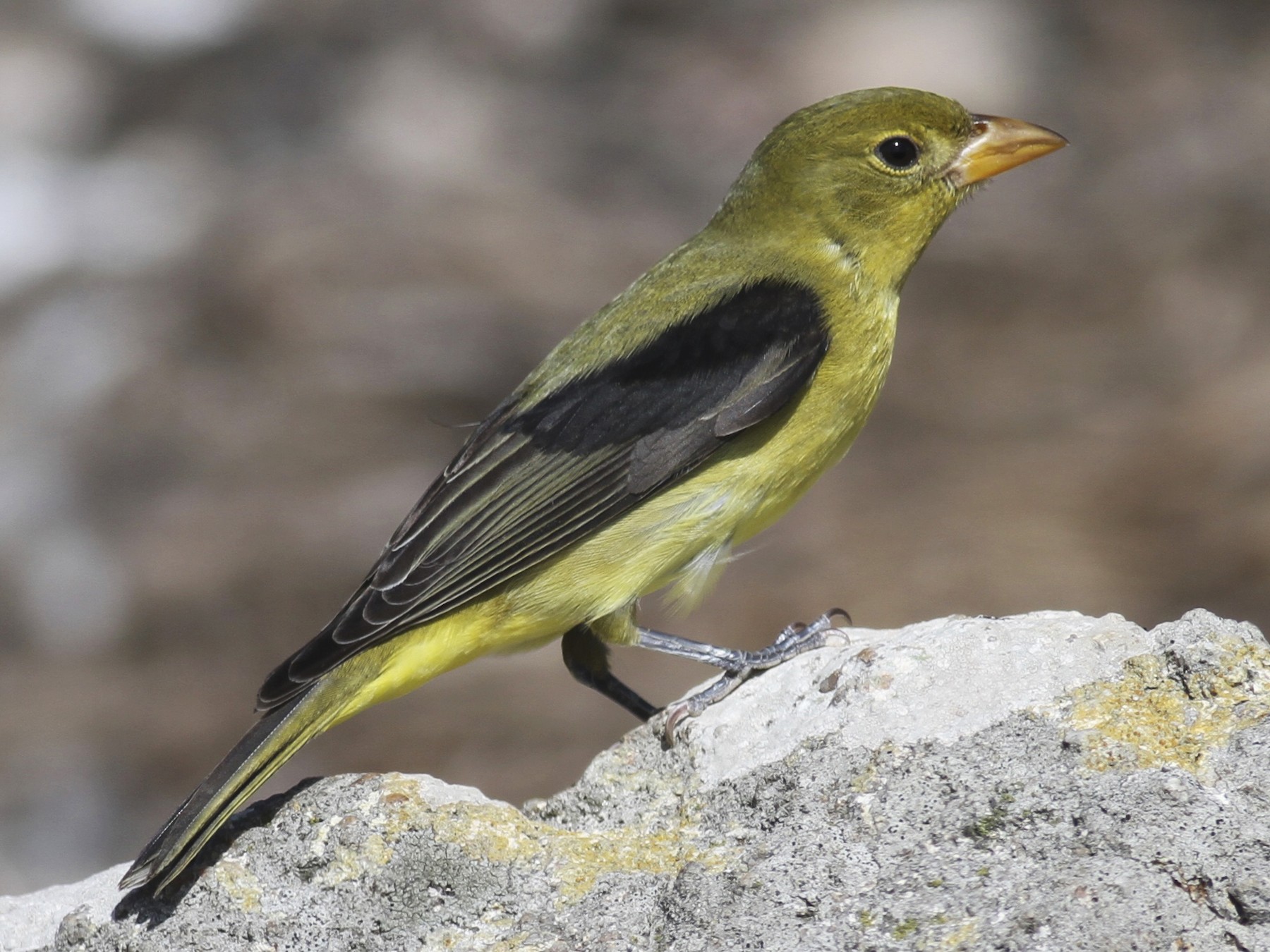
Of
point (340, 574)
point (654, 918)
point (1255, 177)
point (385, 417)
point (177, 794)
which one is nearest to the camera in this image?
point (654, 918)

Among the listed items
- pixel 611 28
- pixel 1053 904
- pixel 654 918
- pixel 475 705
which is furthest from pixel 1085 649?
pixel 611 28

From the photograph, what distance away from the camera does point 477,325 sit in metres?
8.45

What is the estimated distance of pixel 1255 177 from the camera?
978 cm

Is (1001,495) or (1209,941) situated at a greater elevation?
(1001,495)

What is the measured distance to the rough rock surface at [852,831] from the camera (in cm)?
262

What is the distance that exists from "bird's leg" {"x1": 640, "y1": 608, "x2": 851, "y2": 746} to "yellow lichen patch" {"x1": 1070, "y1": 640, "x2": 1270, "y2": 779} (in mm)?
958

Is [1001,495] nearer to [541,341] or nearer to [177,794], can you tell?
[541,341]

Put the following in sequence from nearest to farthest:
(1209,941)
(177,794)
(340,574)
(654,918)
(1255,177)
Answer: (1209,941), (654,918), (177,794), (340,574), (1255,177)

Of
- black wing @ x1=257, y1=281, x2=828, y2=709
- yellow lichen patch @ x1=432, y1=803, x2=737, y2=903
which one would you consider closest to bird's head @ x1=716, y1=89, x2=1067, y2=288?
black wing @ x1=257, y1=281, x2=828, y2=709

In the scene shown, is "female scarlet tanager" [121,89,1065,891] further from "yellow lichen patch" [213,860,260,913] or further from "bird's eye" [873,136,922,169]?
"yellow lichen patch" [213,860,260,913]

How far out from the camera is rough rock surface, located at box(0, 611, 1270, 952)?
262 centimetres

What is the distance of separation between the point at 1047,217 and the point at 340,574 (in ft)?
17.7

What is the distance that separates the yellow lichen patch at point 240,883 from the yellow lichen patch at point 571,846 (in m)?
0.41

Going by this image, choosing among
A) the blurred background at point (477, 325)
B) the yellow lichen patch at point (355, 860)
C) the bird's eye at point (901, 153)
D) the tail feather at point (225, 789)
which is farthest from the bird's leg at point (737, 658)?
the blurred background at point (477, 325)
